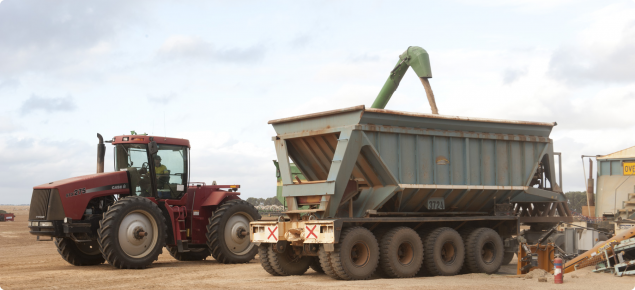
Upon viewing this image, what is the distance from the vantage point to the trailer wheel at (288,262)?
13.6 meters

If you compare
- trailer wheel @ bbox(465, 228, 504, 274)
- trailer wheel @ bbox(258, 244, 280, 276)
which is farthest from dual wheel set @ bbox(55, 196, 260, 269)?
trailer wheel @ bbox(465, 228, 504, 274)

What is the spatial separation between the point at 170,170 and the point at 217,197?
1.46 meters

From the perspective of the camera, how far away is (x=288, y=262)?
13.8m

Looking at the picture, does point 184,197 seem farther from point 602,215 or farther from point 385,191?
point 602,215

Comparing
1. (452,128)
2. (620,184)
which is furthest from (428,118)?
(620,184)

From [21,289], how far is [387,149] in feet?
24.0

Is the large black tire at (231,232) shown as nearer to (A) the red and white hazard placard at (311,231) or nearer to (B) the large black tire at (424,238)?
(A) the red and white hazard placard at (311,231)

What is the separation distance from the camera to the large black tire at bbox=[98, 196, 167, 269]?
14.3m

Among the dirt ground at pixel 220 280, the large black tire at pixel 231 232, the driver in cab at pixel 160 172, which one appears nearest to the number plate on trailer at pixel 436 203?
the dirt ground at pixel 220 280

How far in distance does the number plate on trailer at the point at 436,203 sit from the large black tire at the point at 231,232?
5004mm

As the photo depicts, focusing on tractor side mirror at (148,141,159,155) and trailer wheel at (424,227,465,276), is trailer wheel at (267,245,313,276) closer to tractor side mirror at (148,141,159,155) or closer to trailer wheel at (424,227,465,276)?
trailer wheel at (424,227,465,276)

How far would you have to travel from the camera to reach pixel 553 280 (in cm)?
1253

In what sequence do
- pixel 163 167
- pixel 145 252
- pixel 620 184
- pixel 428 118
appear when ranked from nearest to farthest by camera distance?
pixel 428 118 → pixel 145 252 → pixel 163 167 → pixel 620 184

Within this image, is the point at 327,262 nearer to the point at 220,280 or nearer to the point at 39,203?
the point at 220,280
